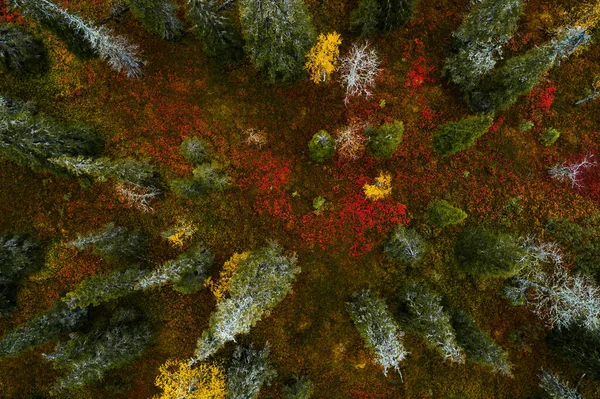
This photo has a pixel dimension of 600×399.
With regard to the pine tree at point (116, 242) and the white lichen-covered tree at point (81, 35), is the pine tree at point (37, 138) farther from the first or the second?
the white lichen-covered tree at point (81, 35)

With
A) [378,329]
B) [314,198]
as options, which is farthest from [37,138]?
[378,329]

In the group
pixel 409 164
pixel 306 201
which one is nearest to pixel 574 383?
pixel 409 164

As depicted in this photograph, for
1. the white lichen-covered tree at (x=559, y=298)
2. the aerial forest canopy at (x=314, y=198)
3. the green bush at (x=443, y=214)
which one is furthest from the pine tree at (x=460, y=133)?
the white lichen-covered tree at (x=559, y=298)

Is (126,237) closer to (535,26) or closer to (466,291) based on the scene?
(466,291)

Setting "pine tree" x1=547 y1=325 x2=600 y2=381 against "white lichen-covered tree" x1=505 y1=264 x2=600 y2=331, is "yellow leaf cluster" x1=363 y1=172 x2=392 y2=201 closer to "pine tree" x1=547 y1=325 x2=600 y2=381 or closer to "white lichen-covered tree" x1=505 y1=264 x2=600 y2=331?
"white lichen-covered tree" x1=505 y1=264 x2=600 y2=331

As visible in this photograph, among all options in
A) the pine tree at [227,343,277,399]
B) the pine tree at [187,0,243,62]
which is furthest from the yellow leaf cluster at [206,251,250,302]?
the pine tree at [187,0,243,62]

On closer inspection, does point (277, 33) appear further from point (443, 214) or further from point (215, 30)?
point (443, 214)
